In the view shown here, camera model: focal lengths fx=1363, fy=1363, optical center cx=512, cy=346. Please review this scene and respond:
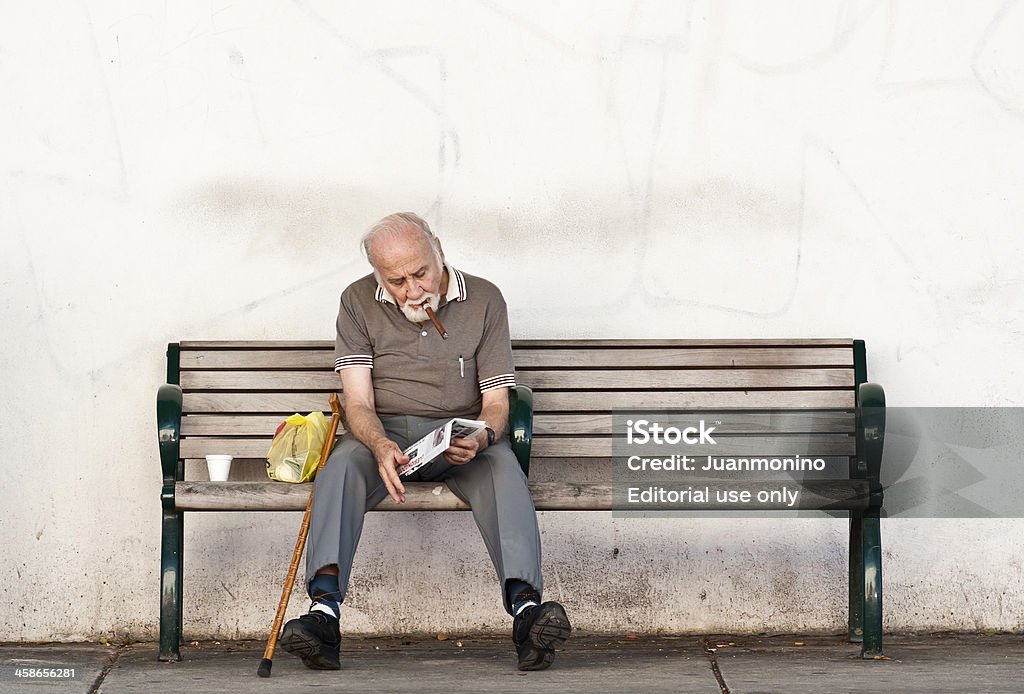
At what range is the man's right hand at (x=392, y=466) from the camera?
401 centimetres

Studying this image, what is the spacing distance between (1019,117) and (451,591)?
103 inches

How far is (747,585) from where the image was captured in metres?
4.85

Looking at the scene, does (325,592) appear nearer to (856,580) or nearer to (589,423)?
(589,423)

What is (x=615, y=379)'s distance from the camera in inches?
182

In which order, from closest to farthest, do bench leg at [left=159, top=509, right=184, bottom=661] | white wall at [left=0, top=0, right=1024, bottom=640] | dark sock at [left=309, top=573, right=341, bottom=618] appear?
dark sock at [left=309, top=573, right=341, bottom=618] → bench leg at [left=159, top=509, right=184, bottom=661] → white wall at [left=0, top=0, right=1024, bottom=640]

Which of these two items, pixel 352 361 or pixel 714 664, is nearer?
pixel 714 664

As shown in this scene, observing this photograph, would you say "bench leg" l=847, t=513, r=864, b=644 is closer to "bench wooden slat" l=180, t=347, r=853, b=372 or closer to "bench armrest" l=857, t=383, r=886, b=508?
"bench armrest" l=857, t=383, r=886, b=508

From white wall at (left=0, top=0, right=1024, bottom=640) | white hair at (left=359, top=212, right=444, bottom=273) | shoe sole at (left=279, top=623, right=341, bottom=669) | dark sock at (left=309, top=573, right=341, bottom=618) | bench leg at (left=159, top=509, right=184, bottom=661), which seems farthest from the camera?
white wall at (left=0, top=0, right=1024, bottom=640)

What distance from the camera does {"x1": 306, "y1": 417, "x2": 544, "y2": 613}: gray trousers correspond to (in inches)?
155

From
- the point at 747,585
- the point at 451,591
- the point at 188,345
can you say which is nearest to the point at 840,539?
the point at 747,585

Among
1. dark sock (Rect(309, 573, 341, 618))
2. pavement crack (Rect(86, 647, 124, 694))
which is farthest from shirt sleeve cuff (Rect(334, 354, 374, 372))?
pavement crack (Rect(86, 647, 124, 694))

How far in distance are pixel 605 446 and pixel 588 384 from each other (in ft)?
0.71

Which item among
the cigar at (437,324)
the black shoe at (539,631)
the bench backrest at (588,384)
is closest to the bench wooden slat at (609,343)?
the bench backrest at (588,384)

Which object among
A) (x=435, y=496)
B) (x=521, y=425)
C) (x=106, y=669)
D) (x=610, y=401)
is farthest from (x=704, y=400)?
(x=106, y=669)
